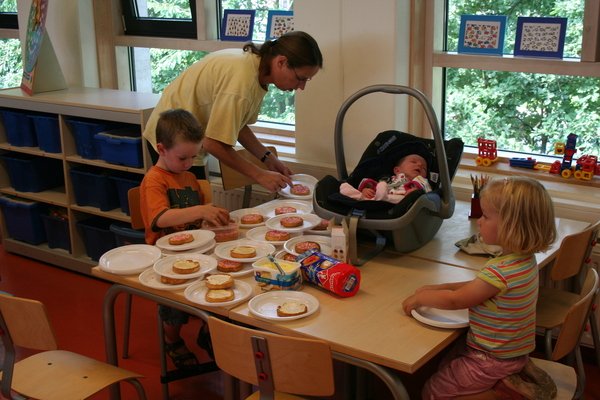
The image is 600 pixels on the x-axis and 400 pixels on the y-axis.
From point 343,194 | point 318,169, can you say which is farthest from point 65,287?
point 343,194

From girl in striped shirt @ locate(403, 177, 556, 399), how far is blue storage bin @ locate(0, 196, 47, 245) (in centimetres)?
301

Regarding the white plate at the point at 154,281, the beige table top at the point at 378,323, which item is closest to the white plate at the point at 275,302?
the beige table top at the point at 378,323

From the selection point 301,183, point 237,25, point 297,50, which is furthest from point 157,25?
point 297,50

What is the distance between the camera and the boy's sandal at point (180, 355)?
115 inches

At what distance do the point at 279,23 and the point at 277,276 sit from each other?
2.19 m

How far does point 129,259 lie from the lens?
7.86 feet

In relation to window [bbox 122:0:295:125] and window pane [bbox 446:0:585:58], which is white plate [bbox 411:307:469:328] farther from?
window [bbox 122:0:295:125]

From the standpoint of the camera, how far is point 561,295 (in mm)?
2758

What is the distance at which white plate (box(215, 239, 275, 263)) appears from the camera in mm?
2346

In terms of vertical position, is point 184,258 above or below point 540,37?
below

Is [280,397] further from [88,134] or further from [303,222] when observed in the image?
[88,134]

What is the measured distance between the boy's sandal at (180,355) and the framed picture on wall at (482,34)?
188cm

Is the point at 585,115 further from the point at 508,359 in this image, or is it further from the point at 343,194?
the point at 508,359

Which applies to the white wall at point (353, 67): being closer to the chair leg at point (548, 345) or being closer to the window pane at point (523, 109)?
the window pane at point (523, 109)
